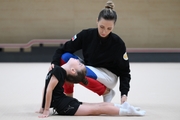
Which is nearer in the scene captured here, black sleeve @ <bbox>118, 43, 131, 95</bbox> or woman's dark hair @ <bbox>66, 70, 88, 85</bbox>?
woman's dark hair @ <bbox>66, 70, 88, 85</bbox>

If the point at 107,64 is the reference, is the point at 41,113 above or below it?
below

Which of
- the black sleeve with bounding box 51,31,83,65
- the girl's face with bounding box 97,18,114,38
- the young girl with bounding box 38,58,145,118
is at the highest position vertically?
the girl's face with bounding box 97,18,114,38

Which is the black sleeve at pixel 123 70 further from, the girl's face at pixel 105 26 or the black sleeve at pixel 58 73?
the black sleeve at pixel 58 73

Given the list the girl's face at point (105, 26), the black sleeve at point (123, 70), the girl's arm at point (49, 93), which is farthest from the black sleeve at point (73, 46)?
the girl's arm at point (49, 93)

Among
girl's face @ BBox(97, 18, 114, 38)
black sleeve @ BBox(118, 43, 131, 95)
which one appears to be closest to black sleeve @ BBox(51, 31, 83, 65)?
girl's face @ BBox(97, 18, 114, 38)

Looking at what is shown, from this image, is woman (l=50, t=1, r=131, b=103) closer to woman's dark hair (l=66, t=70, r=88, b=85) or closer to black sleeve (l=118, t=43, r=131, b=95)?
black sleeve (l=118, t=43, r=131, b=95)

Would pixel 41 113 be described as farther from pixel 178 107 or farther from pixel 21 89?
pixel 21 89

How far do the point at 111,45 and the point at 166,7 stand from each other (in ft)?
32.8

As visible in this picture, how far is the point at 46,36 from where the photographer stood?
1230 centimetres

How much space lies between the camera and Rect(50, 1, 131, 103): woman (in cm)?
305

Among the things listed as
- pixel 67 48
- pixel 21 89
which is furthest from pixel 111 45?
pixel 21 89

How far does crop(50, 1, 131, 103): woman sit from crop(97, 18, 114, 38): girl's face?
0.06 meters

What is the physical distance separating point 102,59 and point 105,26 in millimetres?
383

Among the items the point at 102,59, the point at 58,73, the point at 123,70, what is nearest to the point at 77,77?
the point at 58,73
